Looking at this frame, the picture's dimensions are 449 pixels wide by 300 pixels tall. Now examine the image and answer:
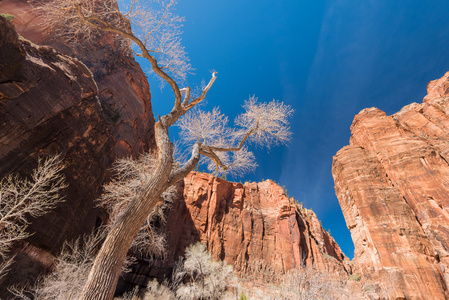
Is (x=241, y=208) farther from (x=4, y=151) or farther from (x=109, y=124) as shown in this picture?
(x=4, y=151)

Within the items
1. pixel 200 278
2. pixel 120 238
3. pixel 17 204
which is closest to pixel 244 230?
pixel 200 278

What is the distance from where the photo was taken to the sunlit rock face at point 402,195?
57.9ft

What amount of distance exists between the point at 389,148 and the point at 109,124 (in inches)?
1297

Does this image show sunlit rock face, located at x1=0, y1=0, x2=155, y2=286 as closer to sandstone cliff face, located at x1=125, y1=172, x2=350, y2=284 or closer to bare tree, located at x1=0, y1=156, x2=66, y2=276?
bare tree, located at x1=0, y1=156, x2=66, y2=276

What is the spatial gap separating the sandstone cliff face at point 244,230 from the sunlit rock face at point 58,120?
17142 mm

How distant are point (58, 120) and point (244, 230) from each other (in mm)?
30433

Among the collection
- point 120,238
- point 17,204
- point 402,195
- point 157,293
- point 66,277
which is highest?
point 402,195

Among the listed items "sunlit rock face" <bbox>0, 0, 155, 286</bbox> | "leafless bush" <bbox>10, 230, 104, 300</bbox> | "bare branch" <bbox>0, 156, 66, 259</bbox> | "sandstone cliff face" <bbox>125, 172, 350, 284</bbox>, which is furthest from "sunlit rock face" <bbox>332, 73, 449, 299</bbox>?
"sunlit rock face" <bbox>0, 0, 155, 286</bbox>

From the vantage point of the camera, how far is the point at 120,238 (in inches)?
145

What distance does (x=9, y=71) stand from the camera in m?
9.82

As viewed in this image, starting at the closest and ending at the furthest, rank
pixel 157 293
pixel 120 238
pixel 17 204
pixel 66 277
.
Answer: pixel 120 238, pixel 17 204, pixel 66 277, pixel 157 293

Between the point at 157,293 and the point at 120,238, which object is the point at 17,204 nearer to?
the point at 120,238

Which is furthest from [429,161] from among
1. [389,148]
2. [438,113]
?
[438,113]

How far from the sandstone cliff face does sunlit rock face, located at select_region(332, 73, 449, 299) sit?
1191 centimetres
